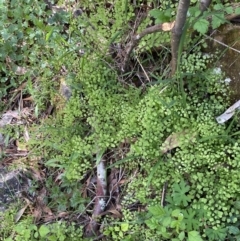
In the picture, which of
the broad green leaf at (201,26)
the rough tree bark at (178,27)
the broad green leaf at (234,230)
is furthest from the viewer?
the broad green leaf at (234,230)

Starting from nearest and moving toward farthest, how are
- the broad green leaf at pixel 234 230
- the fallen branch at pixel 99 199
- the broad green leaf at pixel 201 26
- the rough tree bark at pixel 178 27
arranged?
the rough tree bark at pixel 178 27 < the broad green leaf at pixel 201 26 < the broad green leaf at pixel 234 230 < the fallen branch at pixel 99 199

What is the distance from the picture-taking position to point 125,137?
269 cm

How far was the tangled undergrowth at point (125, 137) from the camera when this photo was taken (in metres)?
2.42

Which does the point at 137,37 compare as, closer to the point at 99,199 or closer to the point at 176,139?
the point at 176,139

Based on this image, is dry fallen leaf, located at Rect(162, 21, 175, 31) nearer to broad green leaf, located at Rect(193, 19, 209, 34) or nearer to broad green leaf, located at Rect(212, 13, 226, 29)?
broad green leaf, located at Rect(193, 19, 209, 34)

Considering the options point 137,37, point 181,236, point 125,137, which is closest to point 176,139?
point 125,137

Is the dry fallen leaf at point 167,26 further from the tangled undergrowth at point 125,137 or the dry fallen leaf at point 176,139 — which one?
the dry fallen leaf at point 176,139

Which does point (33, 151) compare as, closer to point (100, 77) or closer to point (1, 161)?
point (1, 161)

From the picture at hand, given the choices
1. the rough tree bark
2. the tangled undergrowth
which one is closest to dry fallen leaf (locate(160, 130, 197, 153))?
the tangled undergrowth

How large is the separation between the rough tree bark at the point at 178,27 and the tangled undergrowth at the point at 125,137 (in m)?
0.09

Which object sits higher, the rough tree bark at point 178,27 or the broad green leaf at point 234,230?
the rough tree bark at point 178,27

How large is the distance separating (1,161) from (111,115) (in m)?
1.08

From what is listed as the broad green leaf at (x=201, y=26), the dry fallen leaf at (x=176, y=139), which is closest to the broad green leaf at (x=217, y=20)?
the broad green leaf at (x=201, y=26)

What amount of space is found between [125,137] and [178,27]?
884 millimetres
